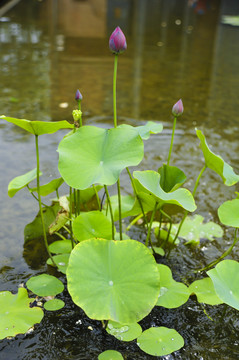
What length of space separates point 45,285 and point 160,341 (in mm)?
364

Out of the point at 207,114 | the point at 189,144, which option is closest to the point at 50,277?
the point at 189,144

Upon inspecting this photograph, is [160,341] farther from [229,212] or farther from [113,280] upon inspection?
[229,212]

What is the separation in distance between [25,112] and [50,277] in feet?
5.11

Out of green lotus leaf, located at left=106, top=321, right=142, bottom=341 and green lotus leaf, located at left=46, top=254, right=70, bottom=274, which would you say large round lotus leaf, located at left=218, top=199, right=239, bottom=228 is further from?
green lotus leaf, located at left=46, top=254, right=70, bottom=274

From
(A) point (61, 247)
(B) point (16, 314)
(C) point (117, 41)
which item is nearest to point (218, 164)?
(C) point (117, 41)

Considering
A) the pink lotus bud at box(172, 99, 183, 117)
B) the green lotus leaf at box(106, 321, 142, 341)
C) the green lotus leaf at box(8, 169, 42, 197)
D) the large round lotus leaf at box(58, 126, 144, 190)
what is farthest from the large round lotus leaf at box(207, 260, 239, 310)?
the green lotus leaf at box(8, 169, 42, 197)

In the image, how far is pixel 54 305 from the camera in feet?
3.76

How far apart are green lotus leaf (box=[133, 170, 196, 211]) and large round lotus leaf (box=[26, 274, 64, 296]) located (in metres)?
0.39

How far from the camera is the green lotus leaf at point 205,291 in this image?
1.14 m

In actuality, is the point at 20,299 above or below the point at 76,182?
below

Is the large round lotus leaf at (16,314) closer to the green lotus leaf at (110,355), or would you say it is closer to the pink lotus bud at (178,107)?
the green lotus leaf at (110,355)

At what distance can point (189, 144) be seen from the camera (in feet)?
7.48

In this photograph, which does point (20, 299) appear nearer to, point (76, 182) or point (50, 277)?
point (50, 277)

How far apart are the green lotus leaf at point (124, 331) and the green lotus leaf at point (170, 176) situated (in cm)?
41
